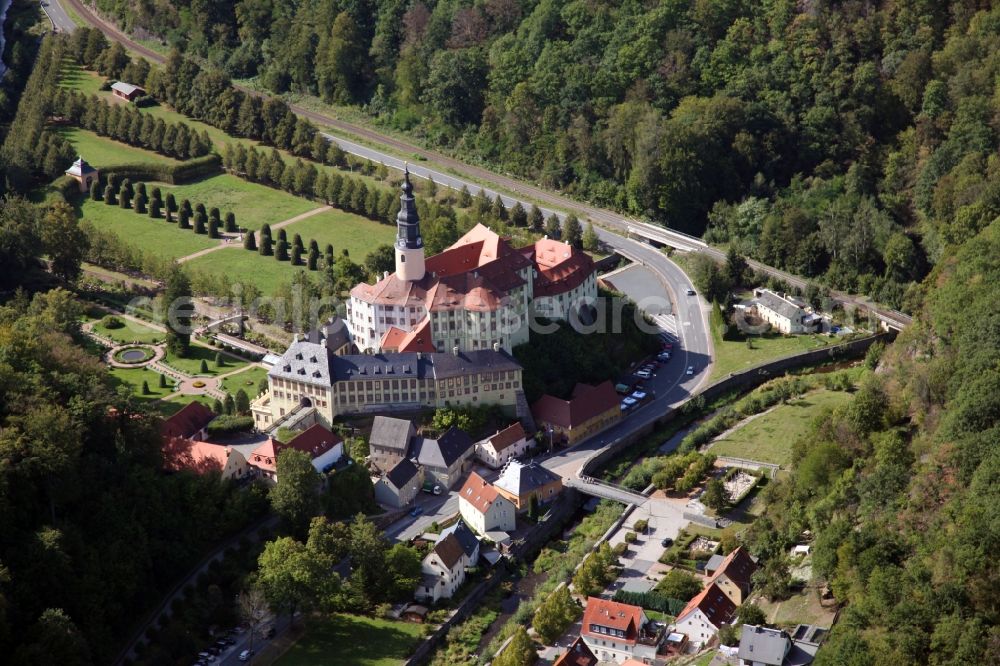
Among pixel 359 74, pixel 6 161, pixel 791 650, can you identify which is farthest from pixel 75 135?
pixel 791 650

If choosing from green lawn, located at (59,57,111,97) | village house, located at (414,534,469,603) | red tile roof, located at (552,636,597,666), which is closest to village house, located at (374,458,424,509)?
village house, located at (414,534,469,603)

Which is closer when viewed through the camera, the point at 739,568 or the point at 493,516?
the point at 739,568

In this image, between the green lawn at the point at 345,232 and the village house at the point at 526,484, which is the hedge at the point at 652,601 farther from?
the green lawn at the point at 345,232

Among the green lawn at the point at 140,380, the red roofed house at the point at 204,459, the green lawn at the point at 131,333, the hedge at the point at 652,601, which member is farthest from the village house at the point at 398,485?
the green lawn at the point at 131,333

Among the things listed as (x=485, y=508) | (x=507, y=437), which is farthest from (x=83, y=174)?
(x=485, y=508)

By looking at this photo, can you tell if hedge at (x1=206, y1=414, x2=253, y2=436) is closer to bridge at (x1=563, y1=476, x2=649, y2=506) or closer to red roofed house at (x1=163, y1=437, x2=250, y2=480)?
red roofed house at (x1=163, y1=437, x2=250, y2=480)

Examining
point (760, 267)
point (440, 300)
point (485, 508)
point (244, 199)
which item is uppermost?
point (440, 300)

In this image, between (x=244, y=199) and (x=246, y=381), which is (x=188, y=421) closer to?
(x=246, y=381)
